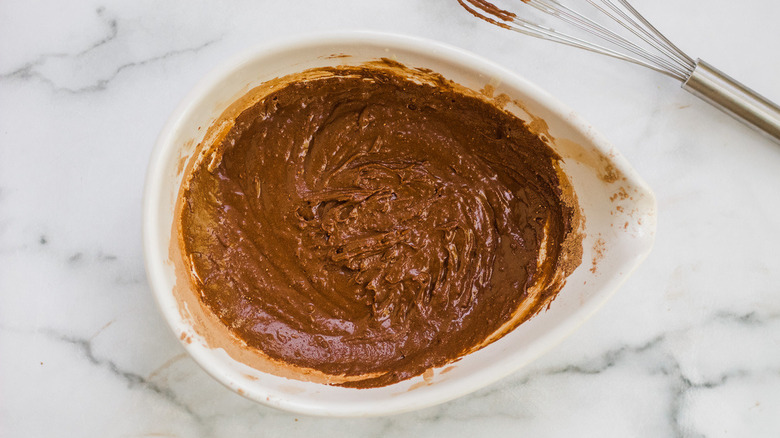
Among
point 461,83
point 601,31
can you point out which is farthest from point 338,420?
point 601,31

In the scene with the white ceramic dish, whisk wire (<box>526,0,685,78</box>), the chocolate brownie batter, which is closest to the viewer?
the white ceramic dish

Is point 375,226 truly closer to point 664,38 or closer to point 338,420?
point 338,420

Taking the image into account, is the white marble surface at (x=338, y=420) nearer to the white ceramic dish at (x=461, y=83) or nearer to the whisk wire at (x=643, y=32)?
the whisk wire at (x=643, y=32)

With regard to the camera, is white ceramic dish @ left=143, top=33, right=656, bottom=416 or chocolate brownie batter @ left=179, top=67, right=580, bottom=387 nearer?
white ceramic dish @ left=143, top=33, right=656, bottom=416

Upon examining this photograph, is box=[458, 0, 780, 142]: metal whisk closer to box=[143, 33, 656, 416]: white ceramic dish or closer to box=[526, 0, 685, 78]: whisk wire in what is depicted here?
box=[526, 0, 685, 78]: whisk wire

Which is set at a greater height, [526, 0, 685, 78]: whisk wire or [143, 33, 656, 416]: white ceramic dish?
[526, 0, 685, 78]: whisk wire

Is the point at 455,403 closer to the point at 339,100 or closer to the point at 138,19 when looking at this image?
the point at 339,100

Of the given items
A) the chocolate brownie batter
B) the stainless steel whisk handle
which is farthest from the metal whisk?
the chocolate brownie batter

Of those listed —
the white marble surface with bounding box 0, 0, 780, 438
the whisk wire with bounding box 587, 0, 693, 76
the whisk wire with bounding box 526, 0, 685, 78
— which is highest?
the whisk wire with bounding box 587, 0, 693, 76

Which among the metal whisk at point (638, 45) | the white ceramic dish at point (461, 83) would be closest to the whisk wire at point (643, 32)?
the metal whisk at point (638, 45)
